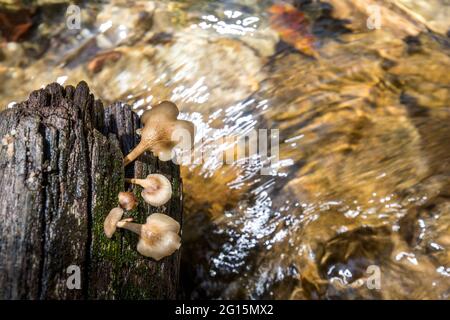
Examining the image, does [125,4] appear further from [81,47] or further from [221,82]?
[221,82]

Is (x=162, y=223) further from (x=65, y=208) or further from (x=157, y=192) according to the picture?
(x=65, y=208)

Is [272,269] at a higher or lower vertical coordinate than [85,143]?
lower

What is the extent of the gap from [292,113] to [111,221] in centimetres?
276

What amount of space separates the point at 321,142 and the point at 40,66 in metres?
3.88


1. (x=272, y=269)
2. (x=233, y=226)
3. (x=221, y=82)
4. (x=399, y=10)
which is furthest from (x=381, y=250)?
(x=399, y=10)

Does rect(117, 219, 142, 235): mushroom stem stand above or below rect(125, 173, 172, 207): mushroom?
below

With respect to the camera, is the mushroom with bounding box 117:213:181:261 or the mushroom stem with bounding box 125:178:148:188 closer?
the mushroom with bounding box 117:213:181:261

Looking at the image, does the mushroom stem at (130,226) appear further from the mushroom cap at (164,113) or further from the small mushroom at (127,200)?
the mushroom cap at (164,113)

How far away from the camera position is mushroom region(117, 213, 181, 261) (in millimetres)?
2830

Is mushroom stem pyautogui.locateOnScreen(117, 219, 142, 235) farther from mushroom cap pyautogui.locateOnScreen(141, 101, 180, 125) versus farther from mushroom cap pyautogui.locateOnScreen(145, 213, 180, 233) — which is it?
mushroom cap pyautogui.locateOnScreen(141, 101, 180, 125)

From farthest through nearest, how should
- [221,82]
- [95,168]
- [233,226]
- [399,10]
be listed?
[399,10]
[221,82]
[233,226]
[95,168]

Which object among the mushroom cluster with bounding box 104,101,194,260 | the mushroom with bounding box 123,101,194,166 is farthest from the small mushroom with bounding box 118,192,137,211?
the mushroom with bounding box 123,101,194,166

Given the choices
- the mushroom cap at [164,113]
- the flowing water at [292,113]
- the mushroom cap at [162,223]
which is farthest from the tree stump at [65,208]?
the flowing water at [292,113]

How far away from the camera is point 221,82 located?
17.6 ft
